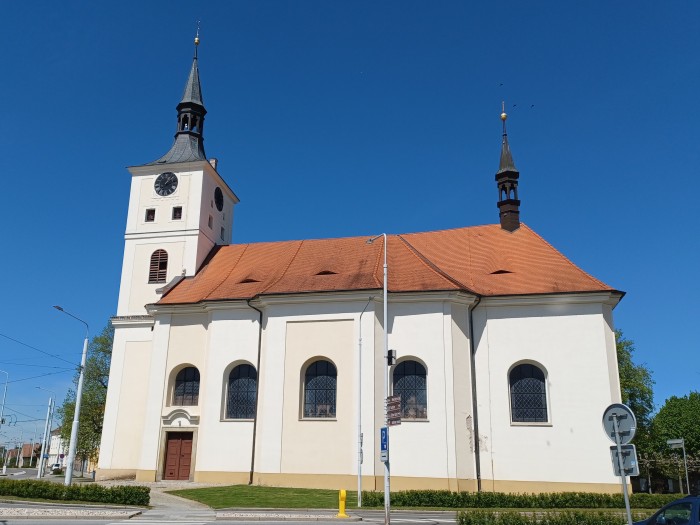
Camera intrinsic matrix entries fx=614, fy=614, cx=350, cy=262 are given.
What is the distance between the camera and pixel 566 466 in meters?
27.2

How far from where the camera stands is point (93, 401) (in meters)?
51.3

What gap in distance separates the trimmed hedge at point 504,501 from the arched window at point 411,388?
→ 630 cm

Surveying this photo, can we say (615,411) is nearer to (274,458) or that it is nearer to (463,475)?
(463,475)

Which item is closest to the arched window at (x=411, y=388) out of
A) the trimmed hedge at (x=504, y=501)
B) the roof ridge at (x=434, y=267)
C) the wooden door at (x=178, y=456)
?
the roof ridge at (x=434, y=267)

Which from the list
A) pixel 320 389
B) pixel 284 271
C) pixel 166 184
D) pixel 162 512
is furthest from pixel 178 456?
pixel 166 184

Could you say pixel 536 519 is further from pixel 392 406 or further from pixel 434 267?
pixel 434 267

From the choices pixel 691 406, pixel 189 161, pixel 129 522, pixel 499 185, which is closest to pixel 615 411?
pixel 129 522

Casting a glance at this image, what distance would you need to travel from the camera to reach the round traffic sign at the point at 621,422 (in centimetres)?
1078

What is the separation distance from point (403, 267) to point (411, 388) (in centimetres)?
632

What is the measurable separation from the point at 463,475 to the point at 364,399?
5.44m

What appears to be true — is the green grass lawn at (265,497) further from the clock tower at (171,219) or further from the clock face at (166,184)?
the clock face at (166,184)

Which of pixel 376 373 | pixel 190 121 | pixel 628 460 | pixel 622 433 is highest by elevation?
pixel 190 121

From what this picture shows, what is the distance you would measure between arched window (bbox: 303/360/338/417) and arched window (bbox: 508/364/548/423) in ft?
27.7

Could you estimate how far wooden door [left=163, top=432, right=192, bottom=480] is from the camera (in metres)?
30.8
